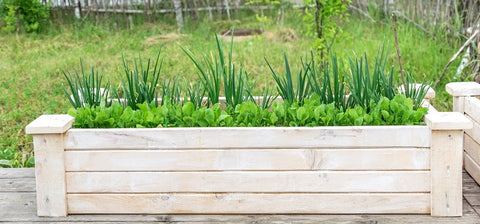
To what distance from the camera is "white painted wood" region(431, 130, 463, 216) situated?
2.47 m

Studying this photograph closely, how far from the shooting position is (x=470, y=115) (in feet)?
10.1

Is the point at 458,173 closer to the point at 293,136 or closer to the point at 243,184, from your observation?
the point at 293,136

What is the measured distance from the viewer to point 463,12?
17.3 ft

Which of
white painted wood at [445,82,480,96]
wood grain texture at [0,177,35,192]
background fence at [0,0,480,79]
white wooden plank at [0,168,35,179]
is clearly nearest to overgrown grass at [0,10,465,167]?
background fence at [0,0,480,79]

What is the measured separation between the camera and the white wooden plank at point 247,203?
2.56 metres

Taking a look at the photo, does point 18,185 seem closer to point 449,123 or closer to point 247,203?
point 247,203

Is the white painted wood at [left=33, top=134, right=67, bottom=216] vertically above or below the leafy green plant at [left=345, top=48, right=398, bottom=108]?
below

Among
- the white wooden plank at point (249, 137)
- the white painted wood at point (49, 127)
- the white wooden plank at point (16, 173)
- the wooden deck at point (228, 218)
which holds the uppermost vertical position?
the white painted wood at point (49, 127)

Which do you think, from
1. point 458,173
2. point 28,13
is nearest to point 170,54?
point 28,13

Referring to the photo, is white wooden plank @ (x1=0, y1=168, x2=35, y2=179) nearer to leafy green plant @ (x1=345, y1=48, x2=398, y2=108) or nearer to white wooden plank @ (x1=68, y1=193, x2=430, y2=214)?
white wooden plank @ (x1=68, y1=193, x2=430, y2=214)

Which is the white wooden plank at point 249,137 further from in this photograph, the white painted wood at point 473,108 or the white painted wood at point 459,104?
the white painted wood at point 459,104

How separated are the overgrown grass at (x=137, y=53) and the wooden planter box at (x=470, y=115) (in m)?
1.20

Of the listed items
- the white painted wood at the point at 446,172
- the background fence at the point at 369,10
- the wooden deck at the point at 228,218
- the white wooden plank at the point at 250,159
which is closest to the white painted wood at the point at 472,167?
the wooden deck at the point at 228,218

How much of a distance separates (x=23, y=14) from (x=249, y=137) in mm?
5262
